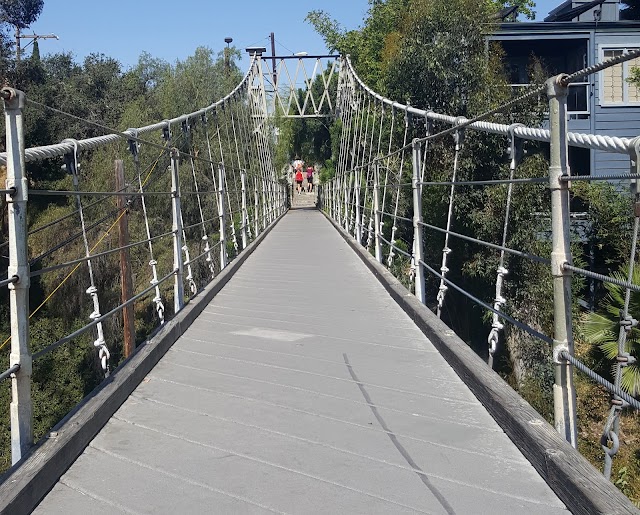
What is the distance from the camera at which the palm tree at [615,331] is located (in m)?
6.33

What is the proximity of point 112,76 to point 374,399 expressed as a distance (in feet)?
92.8

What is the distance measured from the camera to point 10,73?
22219 mm

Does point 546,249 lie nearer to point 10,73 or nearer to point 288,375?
point 288,375

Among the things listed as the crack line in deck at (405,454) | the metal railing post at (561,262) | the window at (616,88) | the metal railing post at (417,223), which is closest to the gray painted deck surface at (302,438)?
the crack line in deck at (405,454)

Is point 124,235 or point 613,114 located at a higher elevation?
point 613,114

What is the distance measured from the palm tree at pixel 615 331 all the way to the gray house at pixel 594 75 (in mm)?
10086

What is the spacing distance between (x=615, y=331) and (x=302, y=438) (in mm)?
5480

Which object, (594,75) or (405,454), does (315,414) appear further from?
(594,75)

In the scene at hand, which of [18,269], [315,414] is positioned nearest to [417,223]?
[315,414]

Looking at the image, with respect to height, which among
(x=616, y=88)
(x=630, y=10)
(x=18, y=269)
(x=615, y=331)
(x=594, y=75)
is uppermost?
(x=630, y=10)

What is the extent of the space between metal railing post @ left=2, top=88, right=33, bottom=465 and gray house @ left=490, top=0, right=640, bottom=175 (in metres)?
15.7

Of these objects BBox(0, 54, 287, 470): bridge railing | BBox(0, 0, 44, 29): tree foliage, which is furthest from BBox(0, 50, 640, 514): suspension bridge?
BBox(0, 0, 44, 29): tree foliage

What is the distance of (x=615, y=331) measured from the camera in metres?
7.25

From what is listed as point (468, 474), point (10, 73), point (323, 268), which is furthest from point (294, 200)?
point (468, 474)
